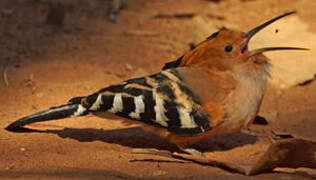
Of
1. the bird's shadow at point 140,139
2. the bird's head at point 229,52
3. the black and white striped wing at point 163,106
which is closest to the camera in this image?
the black and white striped wing at point 163,106

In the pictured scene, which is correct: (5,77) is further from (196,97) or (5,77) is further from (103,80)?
(196,97)

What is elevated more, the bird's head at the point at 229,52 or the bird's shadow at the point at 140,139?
the bird's head at the point at 229,52

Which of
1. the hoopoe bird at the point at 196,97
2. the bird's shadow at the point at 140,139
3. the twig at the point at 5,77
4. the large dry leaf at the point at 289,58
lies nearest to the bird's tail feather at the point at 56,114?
the hoopoe bird at the point at 196,97

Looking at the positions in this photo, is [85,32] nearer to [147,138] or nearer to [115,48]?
[115,48]

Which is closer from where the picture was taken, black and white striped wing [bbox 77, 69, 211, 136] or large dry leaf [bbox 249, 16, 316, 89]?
black and white striped wing [bbox 77, 69, 211, 136]

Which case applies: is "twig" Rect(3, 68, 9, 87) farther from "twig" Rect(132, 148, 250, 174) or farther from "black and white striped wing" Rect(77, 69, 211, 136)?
"twig" Rect(132, 148, 250, 174)

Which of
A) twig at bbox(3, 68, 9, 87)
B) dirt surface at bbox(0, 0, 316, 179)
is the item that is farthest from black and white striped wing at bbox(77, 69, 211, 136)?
twig at bbox(3, 68, 9, 87)

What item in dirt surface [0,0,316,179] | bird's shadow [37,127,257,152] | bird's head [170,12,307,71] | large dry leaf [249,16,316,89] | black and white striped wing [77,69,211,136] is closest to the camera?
dirt surface [0,0,316,179]

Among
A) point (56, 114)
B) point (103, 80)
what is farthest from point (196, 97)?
point (103, 80)

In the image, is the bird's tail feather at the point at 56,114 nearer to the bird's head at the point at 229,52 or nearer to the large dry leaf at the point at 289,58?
the bird's head at the point at 229,52
